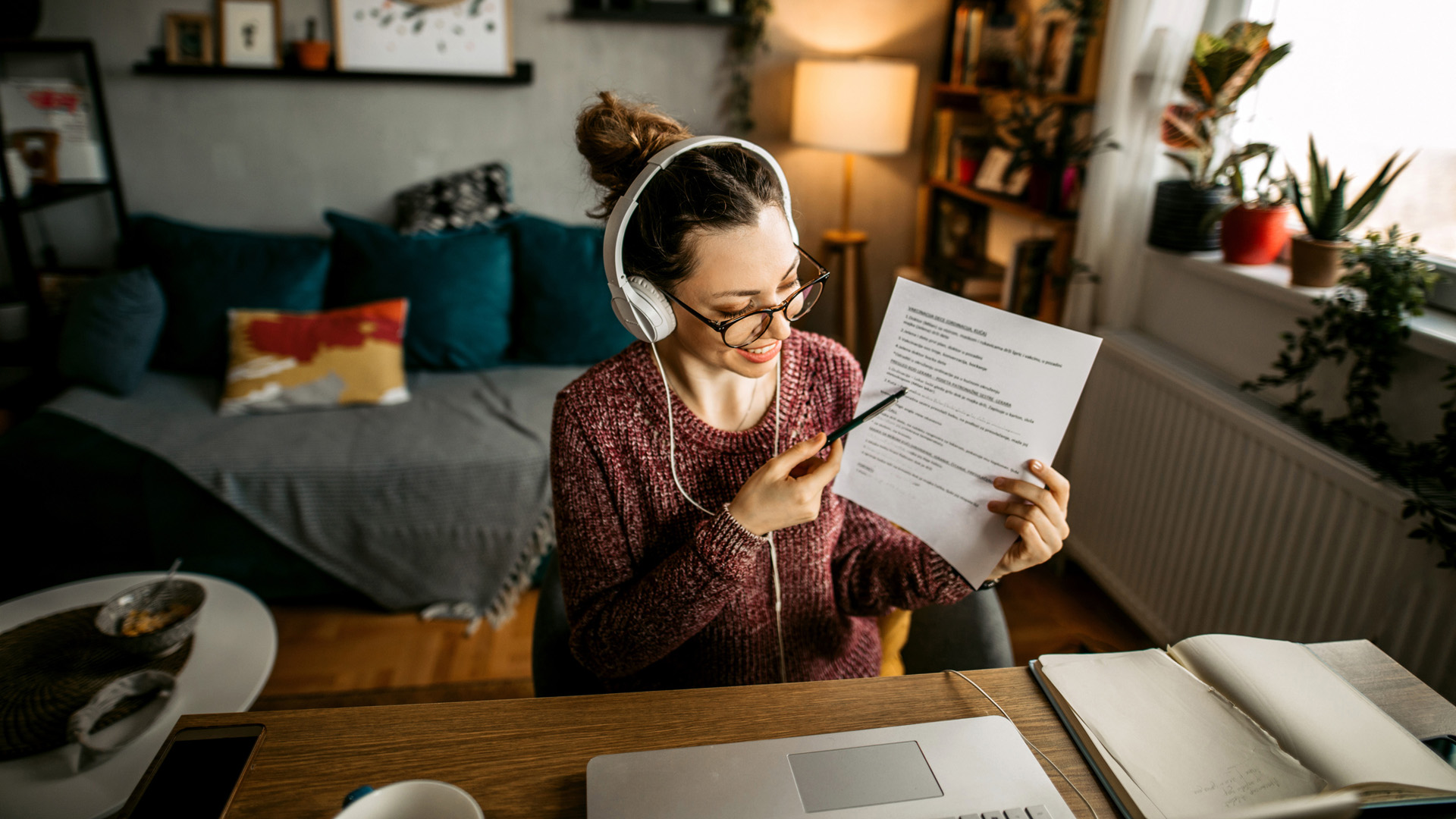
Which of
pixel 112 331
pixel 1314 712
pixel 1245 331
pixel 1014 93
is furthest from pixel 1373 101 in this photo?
pixel 112 331

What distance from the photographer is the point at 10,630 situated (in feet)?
4.47

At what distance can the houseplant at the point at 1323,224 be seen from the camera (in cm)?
148

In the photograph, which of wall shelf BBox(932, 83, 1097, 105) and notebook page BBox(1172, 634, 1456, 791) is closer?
notebook page BBox(1172, 634, 1456, 791)

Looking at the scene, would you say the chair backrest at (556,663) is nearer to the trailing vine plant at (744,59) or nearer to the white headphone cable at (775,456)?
the white headphone cable at (775,456)

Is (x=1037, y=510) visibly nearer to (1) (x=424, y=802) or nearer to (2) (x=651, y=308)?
(2) (x=651, y=308)

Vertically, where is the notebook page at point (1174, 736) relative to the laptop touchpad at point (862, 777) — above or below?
above

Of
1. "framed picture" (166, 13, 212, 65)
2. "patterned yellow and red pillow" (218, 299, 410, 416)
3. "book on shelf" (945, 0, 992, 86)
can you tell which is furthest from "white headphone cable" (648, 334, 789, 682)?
"framed picture" (166, 13, 212, 65)

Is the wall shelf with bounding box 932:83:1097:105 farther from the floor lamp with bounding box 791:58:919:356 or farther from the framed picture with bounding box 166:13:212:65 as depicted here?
the framed picture with bounding box 166:13:212:65

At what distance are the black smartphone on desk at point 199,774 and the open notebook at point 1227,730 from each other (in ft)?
2.45

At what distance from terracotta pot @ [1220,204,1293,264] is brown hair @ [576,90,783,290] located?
1336 mm

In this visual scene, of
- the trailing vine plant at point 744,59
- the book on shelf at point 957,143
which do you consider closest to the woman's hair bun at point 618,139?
the book on shelf at point 957,143

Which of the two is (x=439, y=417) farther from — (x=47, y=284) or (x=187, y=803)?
(x=187, y=803)

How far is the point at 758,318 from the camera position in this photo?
0.88m

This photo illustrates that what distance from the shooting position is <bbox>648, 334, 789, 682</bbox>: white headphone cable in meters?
0.99
